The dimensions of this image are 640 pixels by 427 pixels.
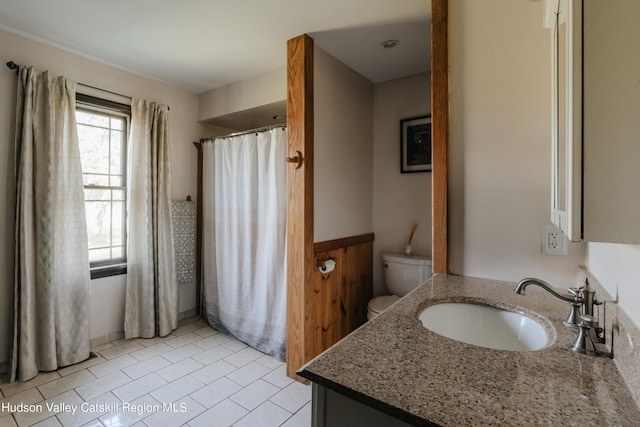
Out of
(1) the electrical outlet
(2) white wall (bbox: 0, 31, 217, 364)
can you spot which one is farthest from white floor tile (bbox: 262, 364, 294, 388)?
(1) the electrical outlet

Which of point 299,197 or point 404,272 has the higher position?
point 299,197

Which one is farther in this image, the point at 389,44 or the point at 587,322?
the point at 389,44

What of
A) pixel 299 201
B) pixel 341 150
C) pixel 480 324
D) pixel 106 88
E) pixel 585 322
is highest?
pixel 106 88

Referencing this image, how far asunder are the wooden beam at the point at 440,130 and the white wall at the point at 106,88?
97.1 inches

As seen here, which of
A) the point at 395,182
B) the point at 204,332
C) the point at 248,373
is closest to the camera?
the point at 248,373

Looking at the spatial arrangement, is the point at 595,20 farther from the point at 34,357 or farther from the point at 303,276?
the point at 34,357

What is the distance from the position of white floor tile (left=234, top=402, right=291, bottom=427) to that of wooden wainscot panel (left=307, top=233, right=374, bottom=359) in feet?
1.28

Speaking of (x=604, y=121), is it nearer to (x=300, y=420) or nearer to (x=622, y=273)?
(x=622, y=273)

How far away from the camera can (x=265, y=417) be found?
1.67 meters

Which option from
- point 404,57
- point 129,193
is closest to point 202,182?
point 129,193

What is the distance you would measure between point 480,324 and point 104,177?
114 inches

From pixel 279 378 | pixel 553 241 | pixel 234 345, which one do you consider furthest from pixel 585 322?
pixel 234 345

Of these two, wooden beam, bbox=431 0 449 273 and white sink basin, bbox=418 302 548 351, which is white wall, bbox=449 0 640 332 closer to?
wooden beam, bbox=431 0 449 273

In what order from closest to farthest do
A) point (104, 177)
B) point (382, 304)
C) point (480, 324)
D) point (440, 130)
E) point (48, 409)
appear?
point (480, 324) → point (440, 130) → point (48, 409) → point (382, 304) → point (104, 177)
